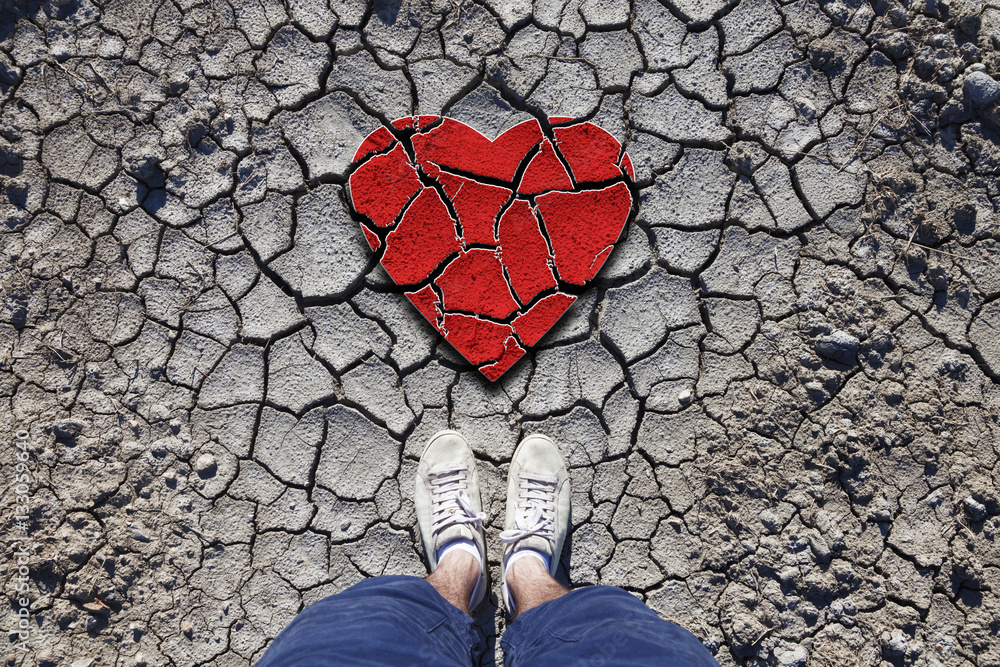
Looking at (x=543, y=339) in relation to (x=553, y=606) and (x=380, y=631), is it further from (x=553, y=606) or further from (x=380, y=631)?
(x=380, y=631)

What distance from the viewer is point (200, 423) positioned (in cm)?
251

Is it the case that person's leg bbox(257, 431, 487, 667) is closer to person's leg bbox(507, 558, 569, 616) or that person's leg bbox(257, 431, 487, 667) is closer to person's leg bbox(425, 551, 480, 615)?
person's leg bbox(425, 551, 480, 615)

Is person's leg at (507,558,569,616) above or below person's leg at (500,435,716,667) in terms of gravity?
below

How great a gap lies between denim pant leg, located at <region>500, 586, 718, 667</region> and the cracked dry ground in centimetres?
34

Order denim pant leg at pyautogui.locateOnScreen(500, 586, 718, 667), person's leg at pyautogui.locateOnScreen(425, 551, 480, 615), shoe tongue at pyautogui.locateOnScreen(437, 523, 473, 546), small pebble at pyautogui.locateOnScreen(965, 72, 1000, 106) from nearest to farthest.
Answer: denim pant leg at pyautogui.locateOnScreen(500, 586, 718, 667) → person's leg at pyautogui.locateOnScreen(425, 551, 480, 615) → shoe tongue at pyautogui.locateOnScreen(437, 523, 473, 546) → small pebble at pyautogui.locateOnScreen(965, 72, 1000, 106)

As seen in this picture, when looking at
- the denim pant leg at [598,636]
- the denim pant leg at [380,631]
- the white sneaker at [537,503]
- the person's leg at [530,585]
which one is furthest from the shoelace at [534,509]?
the denim pant leg at [380,631]

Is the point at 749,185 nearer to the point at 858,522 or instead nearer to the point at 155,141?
the point at 858,522

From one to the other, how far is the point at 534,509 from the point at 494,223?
1.18 meters

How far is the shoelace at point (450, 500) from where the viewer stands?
2.39 metres

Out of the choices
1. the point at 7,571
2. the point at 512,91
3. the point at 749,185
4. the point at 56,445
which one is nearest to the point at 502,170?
the point at 512,91

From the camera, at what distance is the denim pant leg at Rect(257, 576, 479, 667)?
1.77 metres

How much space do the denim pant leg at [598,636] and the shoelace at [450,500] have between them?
1.43ft

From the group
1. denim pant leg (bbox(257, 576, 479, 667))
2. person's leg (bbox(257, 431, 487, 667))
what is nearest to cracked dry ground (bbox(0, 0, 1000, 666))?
person's leg (bbox(257, 431, 487, 667))

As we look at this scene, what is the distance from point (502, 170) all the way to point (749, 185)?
106 centimetres
